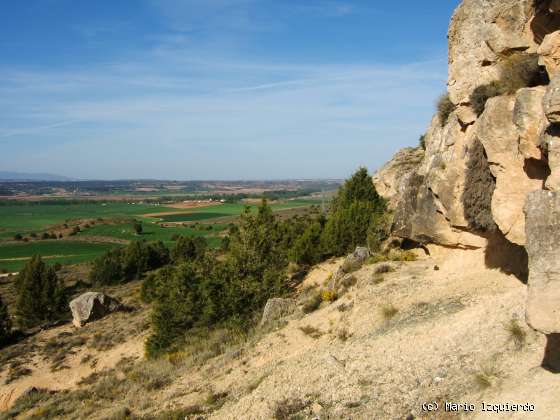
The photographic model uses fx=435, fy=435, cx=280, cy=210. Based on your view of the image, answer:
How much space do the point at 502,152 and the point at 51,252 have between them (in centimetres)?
10024

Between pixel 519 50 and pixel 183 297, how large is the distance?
71.0ft

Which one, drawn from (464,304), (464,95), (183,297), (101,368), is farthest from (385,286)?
(101,368)

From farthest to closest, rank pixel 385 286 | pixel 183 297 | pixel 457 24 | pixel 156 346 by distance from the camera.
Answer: pixel 183 297 < pixel 156 346 < pixel 385 286 < pixel 457 24

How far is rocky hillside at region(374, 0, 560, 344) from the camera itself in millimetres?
8406

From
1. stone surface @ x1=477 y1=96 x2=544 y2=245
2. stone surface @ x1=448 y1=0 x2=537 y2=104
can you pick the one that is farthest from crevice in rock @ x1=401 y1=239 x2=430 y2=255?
stone surface @ x1=477 y1=96 x2=544 y2=245

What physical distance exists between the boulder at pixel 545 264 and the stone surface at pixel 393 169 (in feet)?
99.2

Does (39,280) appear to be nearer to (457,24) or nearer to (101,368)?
(101,368)

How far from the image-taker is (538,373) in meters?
9.29

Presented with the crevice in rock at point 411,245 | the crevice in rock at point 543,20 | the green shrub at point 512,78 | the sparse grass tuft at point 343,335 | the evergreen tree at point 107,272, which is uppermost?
the crevice in rock at point 543,20

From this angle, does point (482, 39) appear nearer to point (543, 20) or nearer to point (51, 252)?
point (543, 20)

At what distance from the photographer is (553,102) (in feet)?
27.8

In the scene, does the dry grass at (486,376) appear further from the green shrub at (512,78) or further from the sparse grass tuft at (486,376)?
the green shrub at (512,78)

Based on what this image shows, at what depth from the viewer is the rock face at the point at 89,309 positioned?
124 ft

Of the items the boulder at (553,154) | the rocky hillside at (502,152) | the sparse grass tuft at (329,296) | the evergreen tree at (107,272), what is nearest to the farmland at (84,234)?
the evergreen tree at (107,272)
